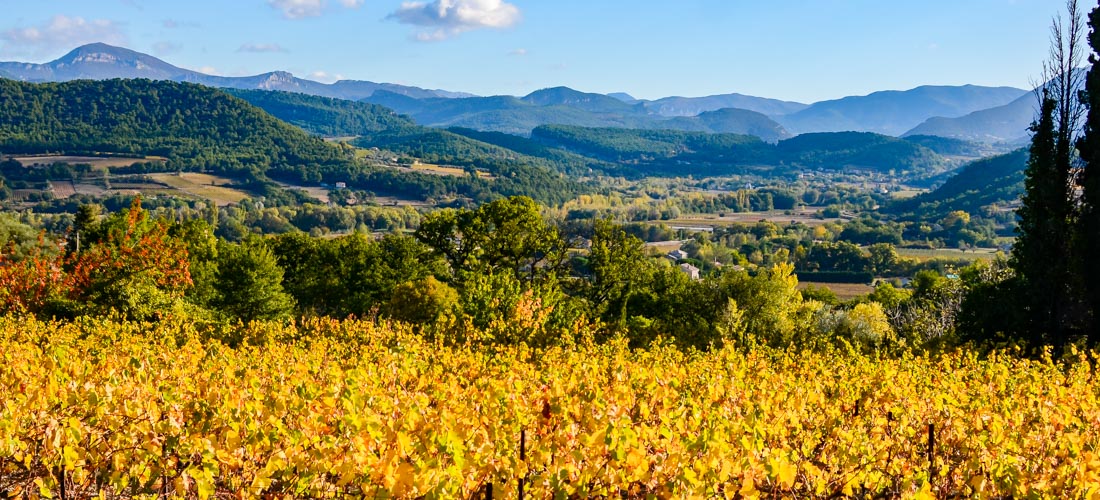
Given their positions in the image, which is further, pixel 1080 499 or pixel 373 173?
pixel 373 173

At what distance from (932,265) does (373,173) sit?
13102 cm

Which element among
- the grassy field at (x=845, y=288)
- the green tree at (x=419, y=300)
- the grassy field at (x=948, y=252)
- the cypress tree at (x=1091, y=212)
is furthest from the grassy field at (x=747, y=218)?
the cypress tree at (x=1091, y=212)

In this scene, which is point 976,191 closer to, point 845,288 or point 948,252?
point 948,252

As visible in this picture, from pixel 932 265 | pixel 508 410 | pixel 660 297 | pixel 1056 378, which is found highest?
pixel 508 410

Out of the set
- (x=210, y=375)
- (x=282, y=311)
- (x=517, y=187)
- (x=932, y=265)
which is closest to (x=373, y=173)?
(x=517, y=187)

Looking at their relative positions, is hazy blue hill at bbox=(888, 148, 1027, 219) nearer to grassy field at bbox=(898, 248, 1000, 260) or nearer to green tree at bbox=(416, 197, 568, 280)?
grassy field at bbox=(898, 248, 1000, 260)

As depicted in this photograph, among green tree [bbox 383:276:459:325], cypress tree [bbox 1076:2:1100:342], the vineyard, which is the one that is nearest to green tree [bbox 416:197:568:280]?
green tree [bbox 383:276:459:325]

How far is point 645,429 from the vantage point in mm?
5191

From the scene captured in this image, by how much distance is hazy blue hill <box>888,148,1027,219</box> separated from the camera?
155750mm

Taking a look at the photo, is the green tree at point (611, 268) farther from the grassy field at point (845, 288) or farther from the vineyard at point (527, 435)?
the grassy field at point (845, 288)

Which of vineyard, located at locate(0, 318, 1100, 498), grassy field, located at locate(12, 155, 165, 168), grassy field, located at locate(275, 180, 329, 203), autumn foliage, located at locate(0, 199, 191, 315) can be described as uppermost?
vineyard, located at locate(0, 318, 1100, 498)

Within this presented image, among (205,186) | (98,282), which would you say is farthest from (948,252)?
(205,186)

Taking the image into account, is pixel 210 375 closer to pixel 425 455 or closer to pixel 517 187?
pixel 425 455

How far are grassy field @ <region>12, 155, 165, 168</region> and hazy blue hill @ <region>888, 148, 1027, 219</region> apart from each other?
166 m
